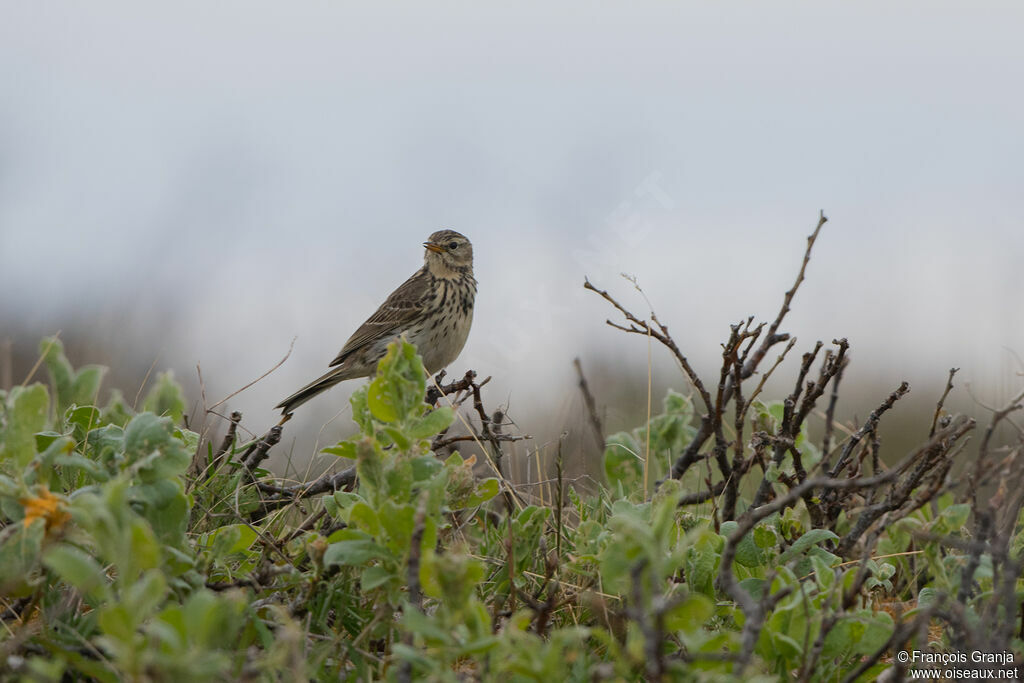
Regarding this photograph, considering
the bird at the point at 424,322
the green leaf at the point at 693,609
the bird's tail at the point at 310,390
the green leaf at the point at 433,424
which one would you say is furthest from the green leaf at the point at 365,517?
the bird's tail at the point at 310,390

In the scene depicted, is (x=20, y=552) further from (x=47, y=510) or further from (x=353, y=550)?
(x=353, y=550)

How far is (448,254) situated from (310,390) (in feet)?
5.44

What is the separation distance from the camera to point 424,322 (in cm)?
747

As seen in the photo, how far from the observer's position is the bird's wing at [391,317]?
7566 millimetres

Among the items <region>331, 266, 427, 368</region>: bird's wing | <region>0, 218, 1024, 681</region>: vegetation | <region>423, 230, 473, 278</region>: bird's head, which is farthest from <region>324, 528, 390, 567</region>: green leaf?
<region>423, 230, 473, 278</region>: bird's head

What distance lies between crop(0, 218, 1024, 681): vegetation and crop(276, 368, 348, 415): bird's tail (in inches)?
165

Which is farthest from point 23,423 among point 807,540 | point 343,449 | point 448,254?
point 448,254

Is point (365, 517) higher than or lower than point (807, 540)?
higher

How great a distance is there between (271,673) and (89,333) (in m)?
6.61

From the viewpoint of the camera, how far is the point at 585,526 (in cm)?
262

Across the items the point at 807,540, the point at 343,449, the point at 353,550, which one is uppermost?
the point at 343,449

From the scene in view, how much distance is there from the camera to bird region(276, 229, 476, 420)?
7.41 meters

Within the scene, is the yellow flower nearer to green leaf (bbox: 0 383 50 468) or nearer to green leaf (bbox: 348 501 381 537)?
green leaf (bbox: 0 383 50 468)

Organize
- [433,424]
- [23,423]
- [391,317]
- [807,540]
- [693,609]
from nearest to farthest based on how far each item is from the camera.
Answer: [693,609], [23,423], [433,424], [807,540], [391,317]
